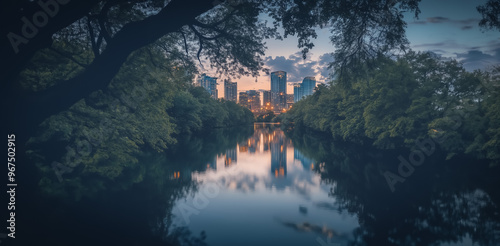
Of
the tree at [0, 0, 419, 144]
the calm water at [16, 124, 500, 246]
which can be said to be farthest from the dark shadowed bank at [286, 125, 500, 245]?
the tree at [0, 0, 419, 144]

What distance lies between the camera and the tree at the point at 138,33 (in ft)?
16.3

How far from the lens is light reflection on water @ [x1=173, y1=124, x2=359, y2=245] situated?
9.26 meters

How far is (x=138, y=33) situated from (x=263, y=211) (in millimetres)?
9438

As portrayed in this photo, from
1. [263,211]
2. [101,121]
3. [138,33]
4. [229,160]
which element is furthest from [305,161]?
[138,33]

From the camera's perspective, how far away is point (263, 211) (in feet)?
39.7

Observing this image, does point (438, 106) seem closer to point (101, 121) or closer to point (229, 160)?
point (229, 160)

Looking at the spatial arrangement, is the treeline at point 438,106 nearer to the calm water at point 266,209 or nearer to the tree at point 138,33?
the calm water at point 266,209

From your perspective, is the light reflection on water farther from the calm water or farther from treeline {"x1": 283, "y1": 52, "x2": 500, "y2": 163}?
treeline {"x1": 283, "y1": 52, "x2": 500, "y2": 163}

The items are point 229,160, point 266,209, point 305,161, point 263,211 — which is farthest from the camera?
point 229,160

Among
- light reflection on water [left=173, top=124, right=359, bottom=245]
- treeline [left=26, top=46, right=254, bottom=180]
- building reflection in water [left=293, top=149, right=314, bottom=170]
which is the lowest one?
light reflection on water [left=173, top=124, right=359, bottom=245]

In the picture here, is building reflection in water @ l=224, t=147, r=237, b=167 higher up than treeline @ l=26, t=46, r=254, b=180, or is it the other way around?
treeline @ l=26, t=46, r=254, b=180

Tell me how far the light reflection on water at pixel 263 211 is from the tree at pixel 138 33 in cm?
595

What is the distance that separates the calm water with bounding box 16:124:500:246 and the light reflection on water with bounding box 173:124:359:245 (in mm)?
41

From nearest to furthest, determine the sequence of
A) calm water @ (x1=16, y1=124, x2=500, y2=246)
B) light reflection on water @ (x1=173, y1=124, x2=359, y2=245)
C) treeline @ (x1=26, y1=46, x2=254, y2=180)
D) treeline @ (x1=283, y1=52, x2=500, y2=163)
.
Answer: calm water @ (x1=16, y1=124, x2=500, y2=246) < light reflection on water @ (x1=173, y1=124, x2=359, y2=245) < treeline @ (x1=26, y1=46, x2=254, y2=180) < treeline @ (x1=283, y1=52, x2=500, y2=163)
